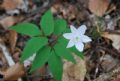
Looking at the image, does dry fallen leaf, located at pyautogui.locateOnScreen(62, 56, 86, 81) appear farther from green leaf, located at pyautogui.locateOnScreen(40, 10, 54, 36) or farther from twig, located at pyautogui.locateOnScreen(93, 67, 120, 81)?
green leaf, located at pyautogui.locateOnScreen(40, 10, 54, 36)

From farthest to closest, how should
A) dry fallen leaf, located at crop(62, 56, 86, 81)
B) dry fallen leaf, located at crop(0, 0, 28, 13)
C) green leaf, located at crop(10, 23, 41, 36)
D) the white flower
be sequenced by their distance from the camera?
dry fallen leaf, located at crop(0, 0, 28, 13)
dry fallen leaf, located at crop(62, 56, 86, 81)
green leaf, located at crop(10, 23, 41, 36)
the white flower

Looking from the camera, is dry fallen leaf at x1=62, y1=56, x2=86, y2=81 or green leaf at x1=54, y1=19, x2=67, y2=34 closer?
green leaf at x1=54, y1=19, x2=67, y2=34

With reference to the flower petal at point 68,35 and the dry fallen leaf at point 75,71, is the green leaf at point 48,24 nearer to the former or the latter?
the flower petal at point 68,35

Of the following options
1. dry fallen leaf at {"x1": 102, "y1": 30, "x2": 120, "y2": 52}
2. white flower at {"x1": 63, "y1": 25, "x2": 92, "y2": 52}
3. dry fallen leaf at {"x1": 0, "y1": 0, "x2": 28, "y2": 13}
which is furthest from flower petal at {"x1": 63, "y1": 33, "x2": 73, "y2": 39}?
dry fallen leaf at {"x1": 0, "y1": 0, "x2": 28, "y2": 13}

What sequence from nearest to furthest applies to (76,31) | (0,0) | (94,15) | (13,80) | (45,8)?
1. (76,31)
2. (13,80)
3. (94,15)
4. (45,8)
5. (0,0)

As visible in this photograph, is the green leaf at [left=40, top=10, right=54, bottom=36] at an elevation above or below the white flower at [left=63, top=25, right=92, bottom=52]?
above

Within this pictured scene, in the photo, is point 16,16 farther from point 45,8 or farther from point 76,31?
point 76,31

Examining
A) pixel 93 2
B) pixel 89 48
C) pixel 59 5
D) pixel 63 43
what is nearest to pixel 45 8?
pixel 59 5

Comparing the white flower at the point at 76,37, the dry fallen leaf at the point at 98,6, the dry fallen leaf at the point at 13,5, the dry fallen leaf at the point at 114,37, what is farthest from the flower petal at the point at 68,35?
the dry fallen leaf at the point at 13,5
